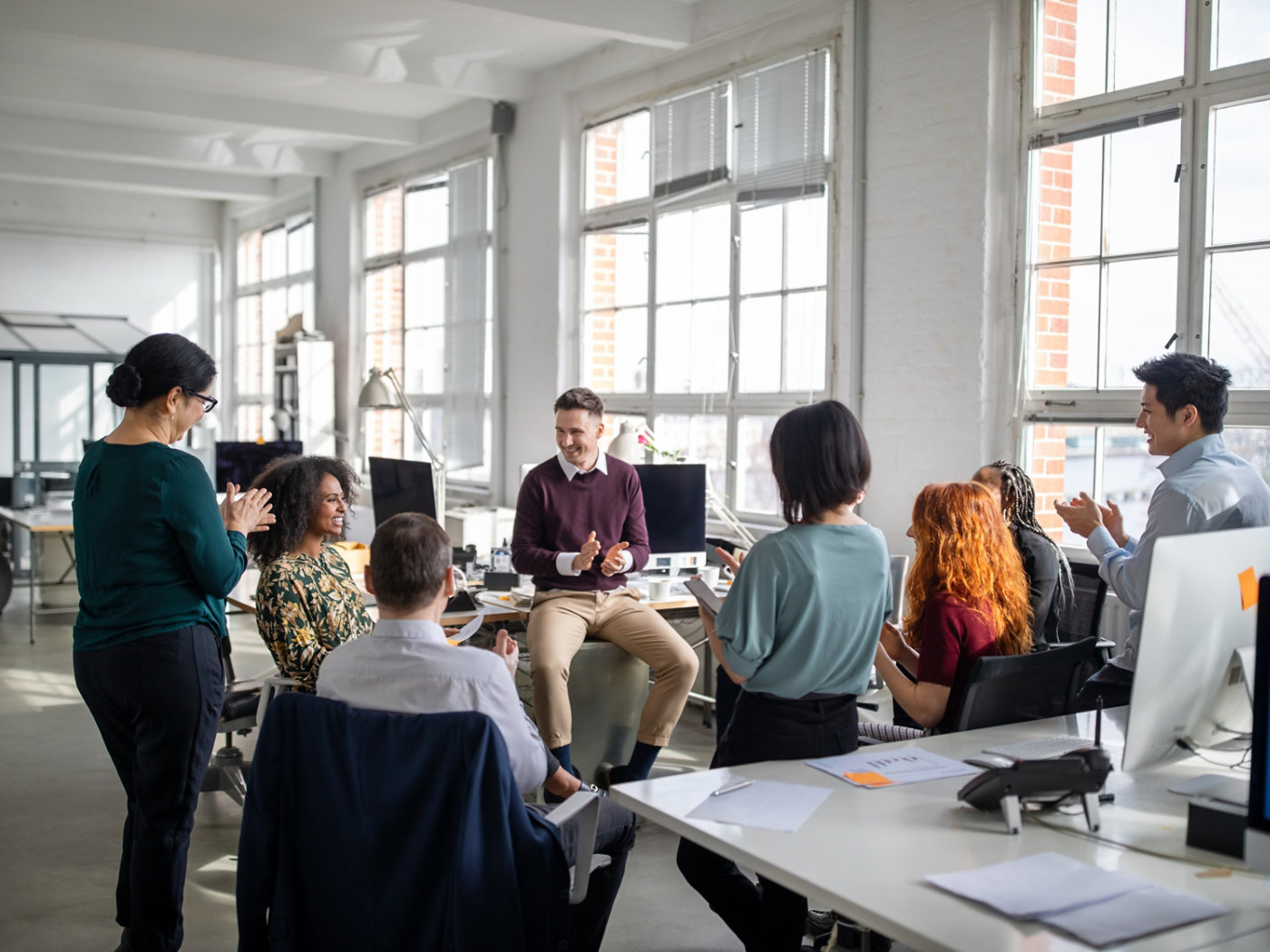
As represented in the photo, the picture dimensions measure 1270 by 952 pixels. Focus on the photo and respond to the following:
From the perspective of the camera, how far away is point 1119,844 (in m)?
1.79

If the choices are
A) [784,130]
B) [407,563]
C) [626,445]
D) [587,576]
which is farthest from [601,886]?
[784,130]

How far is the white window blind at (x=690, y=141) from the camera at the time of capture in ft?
19.6

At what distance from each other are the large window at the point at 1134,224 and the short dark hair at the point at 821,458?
7.11ft

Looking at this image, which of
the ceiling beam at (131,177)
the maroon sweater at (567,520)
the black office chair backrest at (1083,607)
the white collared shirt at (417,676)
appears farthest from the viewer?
the ceiling beam at (131,177)

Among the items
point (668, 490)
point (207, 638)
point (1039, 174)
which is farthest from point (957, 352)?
point (207, 638)

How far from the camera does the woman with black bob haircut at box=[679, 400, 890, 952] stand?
2215mm

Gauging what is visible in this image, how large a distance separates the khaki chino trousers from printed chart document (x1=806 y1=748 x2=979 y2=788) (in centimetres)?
161

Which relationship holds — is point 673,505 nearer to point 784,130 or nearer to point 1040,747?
point 784,130

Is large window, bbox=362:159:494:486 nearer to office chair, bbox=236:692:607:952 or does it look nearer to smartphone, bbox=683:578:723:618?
smartphone, bbox=683:578:723:618

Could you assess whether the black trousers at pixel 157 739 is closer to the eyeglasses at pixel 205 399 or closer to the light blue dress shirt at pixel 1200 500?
the eyeglasses at pixel 205 399

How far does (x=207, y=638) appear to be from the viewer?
8.61 ft

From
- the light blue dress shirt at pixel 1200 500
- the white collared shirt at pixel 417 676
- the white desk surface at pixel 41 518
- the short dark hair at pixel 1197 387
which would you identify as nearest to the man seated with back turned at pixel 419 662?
the white collared shirt at pixel 417 676

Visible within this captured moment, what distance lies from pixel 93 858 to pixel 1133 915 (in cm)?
318

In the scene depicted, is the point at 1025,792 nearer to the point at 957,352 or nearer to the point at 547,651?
the point at 547,651
